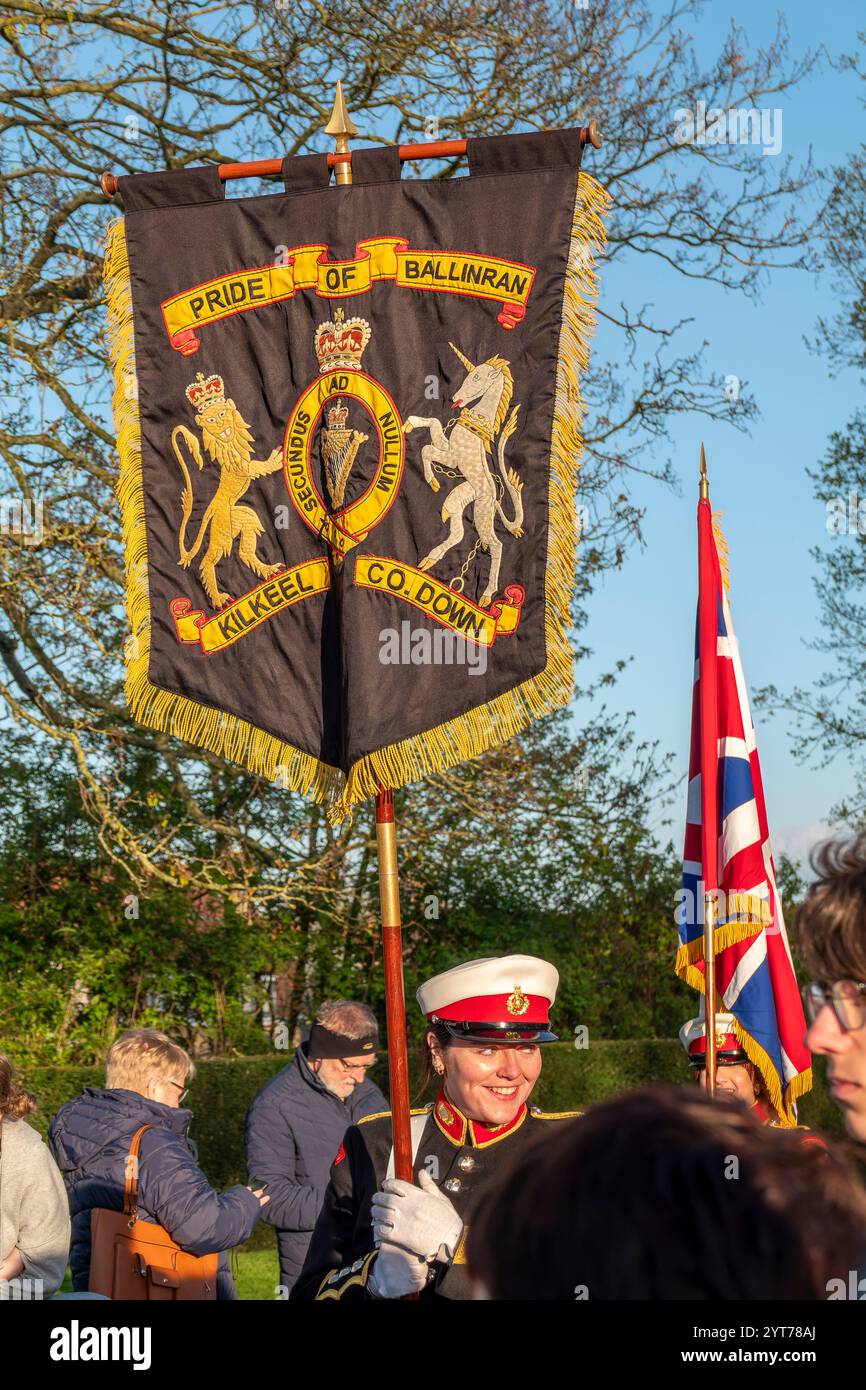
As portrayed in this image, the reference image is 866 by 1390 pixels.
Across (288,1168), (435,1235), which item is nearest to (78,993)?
(288,1168)

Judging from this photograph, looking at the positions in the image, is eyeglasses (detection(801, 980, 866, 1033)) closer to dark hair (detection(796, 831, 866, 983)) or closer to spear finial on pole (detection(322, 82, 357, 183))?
dark hair (detection(796, 831, 866, 983))

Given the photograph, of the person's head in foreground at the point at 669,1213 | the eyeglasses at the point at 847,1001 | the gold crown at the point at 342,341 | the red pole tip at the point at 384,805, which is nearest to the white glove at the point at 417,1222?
the red pole tip at the point at 384,805

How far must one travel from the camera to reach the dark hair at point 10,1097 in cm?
428

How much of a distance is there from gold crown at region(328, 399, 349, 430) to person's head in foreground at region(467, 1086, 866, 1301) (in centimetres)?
279

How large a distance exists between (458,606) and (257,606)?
0.55 metres

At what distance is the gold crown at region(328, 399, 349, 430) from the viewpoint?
3.91m

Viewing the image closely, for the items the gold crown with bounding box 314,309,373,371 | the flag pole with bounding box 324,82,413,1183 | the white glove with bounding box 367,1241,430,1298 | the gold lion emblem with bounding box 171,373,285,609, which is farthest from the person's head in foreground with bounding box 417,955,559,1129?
the gold crown with bounding box 314,309,373,371

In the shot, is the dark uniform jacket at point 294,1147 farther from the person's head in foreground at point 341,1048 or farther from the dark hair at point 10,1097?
the dark hair at point 10,1097

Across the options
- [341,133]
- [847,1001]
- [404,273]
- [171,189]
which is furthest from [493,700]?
[847,1001]

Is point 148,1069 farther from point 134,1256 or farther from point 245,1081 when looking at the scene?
point 245,1081

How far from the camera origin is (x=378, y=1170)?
3.34 metres

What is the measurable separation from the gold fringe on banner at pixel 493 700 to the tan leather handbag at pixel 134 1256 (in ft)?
4.64

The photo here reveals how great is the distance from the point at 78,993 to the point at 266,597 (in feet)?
32.2
